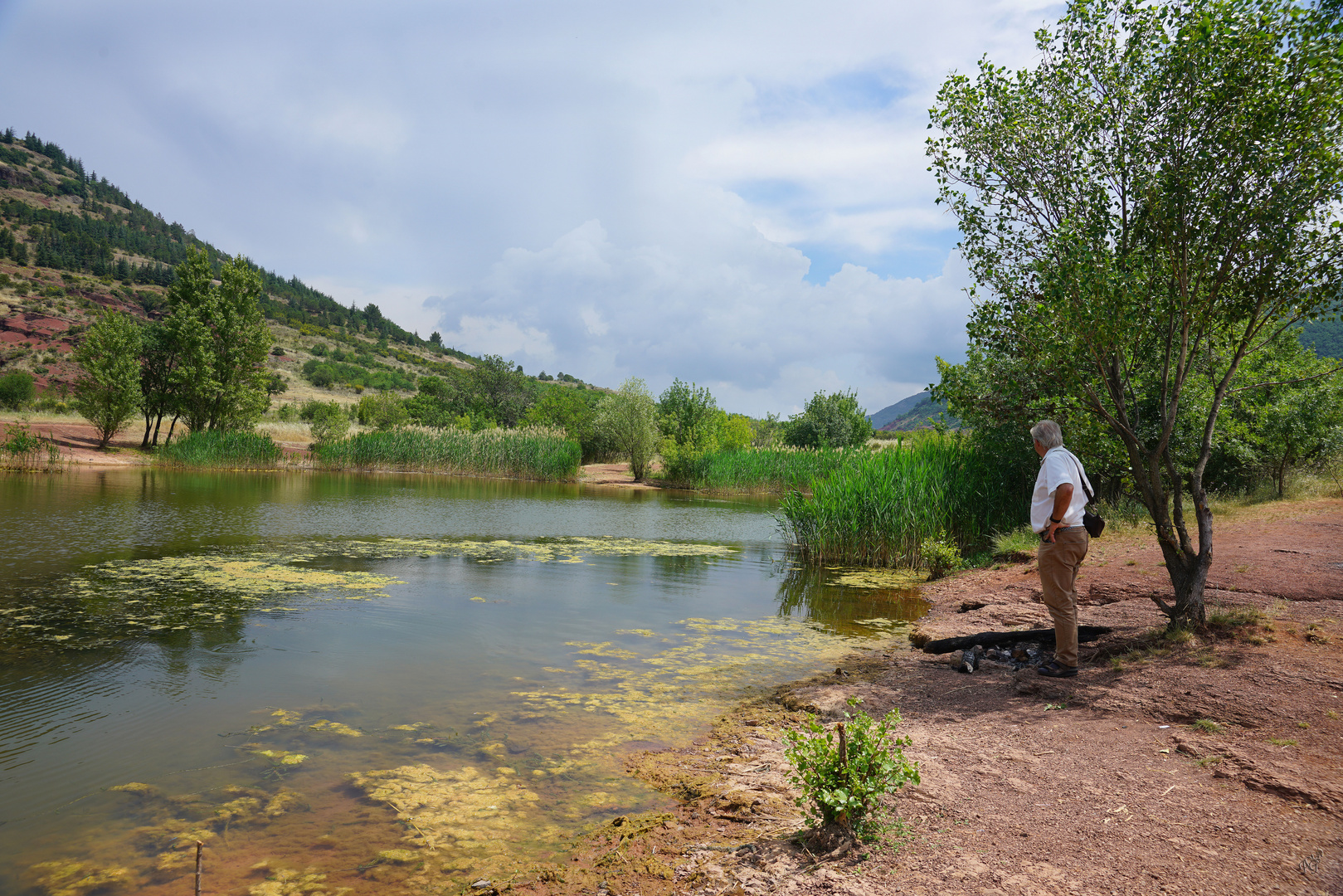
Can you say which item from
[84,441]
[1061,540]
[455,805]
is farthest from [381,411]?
[1061,540]

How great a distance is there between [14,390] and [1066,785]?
5887 cm

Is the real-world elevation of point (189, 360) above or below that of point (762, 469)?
above

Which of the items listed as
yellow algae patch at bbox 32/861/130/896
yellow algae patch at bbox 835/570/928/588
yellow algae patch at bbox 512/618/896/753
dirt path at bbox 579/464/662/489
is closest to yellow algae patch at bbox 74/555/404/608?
yellow algae patch at bbox 512/618/896/753

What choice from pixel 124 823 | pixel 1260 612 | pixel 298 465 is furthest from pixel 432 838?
pixel 298 465

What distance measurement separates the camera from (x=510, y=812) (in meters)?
4.08

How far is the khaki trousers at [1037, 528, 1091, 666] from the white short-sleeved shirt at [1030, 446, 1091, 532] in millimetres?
137

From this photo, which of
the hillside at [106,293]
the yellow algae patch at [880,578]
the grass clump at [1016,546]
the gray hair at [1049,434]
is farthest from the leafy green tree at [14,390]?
the gray hair at [1049,434]

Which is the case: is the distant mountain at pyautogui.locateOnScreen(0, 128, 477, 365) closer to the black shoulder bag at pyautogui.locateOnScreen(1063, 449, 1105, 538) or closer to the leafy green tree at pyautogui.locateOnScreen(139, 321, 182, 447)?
the leafy green tree at pyautogui.locateOnScreen(139, 321, 182, 447)

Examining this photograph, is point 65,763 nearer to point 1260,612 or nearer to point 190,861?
point 190,861

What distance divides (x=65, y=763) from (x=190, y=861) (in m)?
1.80

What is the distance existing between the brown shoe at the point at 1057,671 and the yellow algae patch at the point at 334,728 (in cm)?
538

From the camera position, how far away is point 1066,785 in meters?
3.71

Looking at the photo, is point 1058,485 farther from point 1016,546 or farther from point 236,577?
point 236,577

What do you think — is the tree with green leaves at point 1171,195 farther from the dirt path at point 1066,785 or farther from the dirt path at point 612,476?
the dirt path at point 612,476
